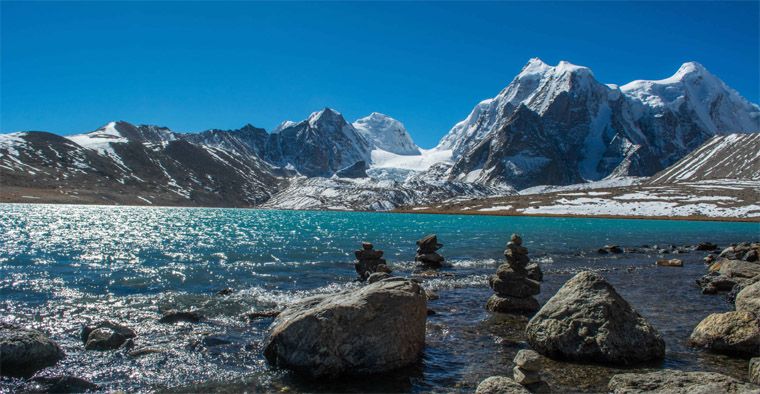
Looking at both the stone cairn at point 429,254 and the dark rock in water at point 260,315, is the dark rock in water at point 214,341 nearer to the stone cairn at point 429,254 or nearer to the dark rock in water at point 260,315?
A: the dark rock in water at point 260,315

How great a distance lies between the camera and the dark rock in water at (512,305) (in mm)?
25344

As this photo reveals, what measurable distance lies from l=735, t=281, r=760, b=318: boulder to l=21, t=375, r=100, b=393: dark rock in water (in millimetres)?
25001

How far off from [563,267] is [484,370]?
3263 centimetres


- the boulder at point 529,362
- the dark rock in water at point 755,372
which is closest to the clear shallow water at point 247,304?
the boulder at point 529,362

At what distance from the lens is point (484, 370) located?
1617 cm

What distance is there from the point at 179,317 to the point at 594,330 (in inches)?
693

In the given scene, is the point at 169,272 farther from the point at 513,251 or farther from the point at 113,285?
the point at 513,251

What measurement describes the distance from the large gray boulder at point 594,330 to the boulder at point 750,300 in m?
6.55

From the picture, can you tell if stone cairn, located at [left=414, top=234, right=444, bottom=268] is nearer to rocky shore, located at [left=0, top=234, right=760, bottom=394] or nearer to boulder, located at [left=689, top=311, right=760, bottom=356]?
rocky shore, located at [left=0, top=234, right=760, bottom=394]

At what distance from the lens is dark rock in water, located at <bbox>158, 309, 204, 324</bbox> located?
72.4ft

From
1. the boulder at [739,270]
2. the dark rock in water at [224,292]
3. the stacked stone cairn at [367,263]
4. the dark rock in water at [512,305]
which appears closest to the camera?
the dark rock in water at [512,305]

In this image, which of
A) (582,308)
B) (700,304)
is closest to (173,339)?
(582,308)

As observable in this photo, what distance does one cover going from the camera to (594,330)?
17156 mm

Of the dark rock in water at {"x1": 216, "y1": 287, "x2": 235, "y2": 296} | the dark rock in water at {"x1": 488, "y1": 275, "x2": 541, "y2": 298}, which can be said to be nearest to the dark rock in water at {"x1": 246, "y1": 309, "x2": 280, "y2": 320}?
the dark rock in water at {"x1": 216, "y1": 287, "x2": 235, "y2": 296}
